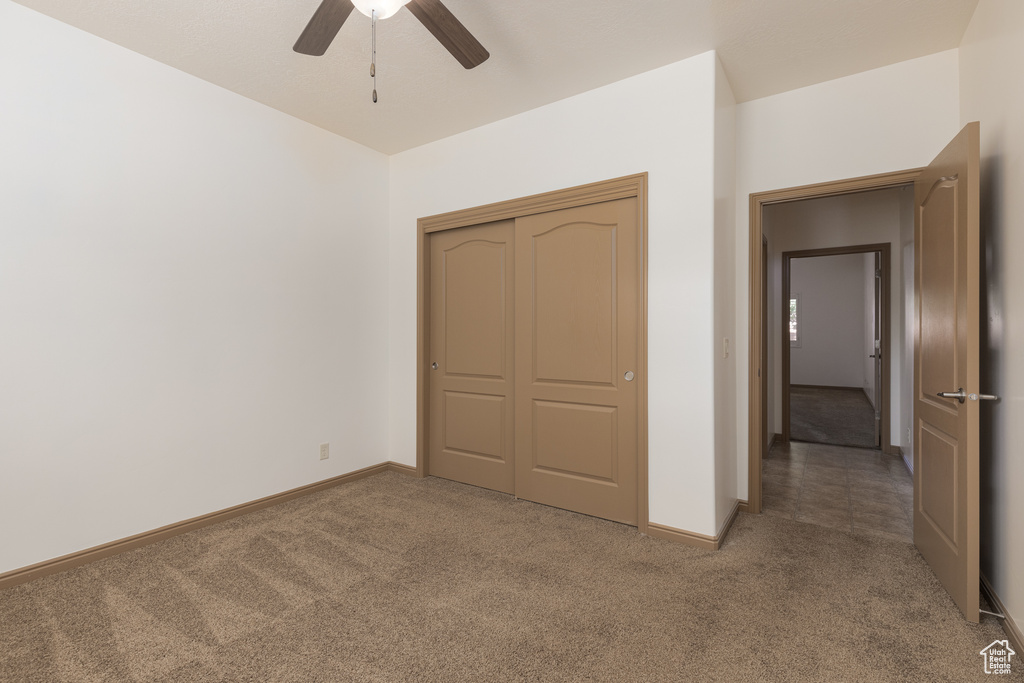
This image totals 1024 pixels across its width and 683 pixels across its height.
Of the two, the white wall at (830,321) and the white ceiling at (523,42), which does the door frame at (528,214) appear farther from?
the white wall at (830,321)

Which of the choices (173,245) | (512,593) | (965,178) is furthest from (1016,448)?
(173,245)

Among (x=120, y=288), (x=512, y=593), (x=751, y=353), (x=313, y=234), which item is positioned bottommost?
(x=512, y=593)

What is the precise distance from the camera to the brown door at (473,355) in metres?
3.57

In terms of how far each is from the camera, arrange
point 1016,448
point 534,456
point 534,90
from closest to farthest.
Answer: point 1016,448 < point 534,90 < point 534,456

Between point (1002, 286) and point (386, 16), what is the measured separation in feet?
8.96

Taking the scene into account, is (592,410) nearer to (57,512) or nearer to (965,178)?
(965,178)

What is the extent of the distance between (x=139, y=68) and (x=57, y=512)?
2422 millimetres

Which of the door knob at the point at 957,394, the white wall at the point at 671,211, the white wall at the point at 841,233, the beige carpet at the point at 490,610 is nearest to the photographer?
the beige carpet at the point at 490,610

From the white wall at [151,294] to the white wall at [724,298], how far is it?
2.74 metres

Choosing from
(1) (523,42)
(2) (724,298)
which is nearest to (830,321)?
(2) (724,298)

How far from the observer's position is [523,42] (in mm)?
2576

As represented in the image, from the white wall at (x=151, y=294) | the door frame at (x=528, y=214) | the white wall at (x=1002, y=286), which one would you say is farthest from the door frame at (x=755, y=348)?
the white wall at (x=151, y=294)

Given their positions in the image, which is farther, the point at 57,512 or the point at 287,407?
the point at 287,407

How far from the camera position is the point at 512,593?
220 centimetres
